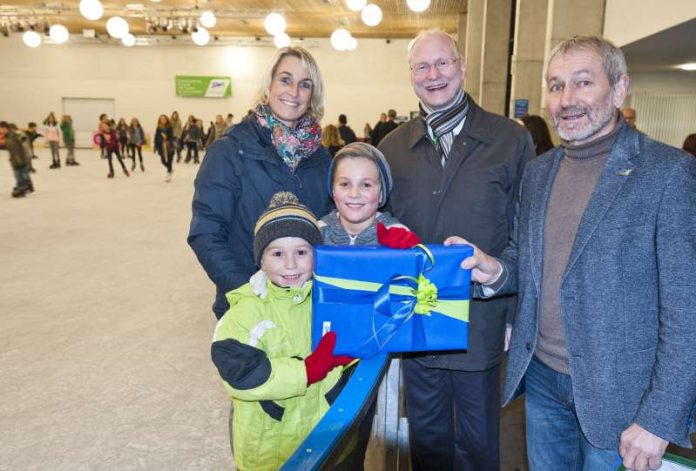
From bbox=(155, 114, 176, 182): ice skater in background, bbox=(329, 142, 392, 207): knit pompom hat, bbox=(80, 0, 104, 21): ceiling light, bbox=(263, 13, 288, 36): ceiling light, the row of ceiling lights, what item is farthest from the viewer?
bbox=(155, 114, 176, 182): ice skater in background

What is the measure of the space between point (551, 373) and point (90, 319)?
4.12 meters

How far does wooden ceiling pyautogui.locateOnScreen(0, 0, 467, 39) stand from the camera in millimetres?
19656

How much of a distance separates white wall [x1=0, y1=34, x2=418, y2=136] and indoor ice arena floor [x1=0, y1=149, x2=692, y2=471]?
19.7 metres

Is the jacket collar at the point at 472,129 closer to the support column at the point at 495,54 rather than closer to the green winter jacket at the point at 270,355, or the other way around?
the green winter jacket at the point at 270,355

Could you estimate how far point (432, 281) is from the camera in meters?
1.48

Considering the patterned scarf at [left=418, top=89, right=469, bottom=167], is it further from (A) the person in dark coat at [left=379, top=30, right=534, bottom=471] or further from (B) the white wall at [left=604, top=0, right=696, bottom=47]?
(B) the white wall at [left=604, top=0, right=696, bottom=47]

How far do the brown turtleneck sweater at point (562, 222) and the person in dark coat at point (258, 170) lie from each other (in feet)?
2.91

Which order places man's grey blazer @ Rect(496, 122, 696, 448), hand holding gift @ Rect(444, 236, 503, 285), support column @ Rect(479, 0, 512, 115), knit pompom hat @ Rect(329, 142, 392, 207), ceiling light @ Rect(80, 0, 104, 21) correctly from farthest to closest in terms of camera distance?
support column @ Rect(479, 0, 512, 115), ceiling light @ Rect(80, 0, 104, 21), knit pompom hat @ Rect(329, 142, 392, 207), hand holding gift @ Rect(444, 236, 503, 285), man's grey blazer @ Rect(496, 122, 696, 448)

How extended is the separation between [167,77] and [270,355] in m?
28.4

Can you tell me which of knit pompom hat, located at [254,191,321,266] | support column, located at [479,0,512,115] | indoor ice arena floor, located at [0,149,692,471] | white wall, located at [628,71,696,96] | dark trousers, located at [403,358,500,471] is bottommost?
indoor ice arena floor, located at [0,149,692,471]

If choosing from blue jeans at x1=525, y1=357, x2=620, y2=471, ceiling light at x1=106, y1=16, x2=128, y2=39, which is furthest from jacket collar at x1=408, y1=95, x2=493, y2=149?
ceiling light at x1=106, y1=16, x2=128, y2=39

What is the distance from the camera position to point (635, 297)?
147 cm

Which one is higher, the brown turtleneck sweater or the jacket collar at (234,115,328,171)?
the jacket collar at (234,115,328,171)

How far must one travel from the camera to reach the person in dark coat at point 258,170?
6.72 ft
